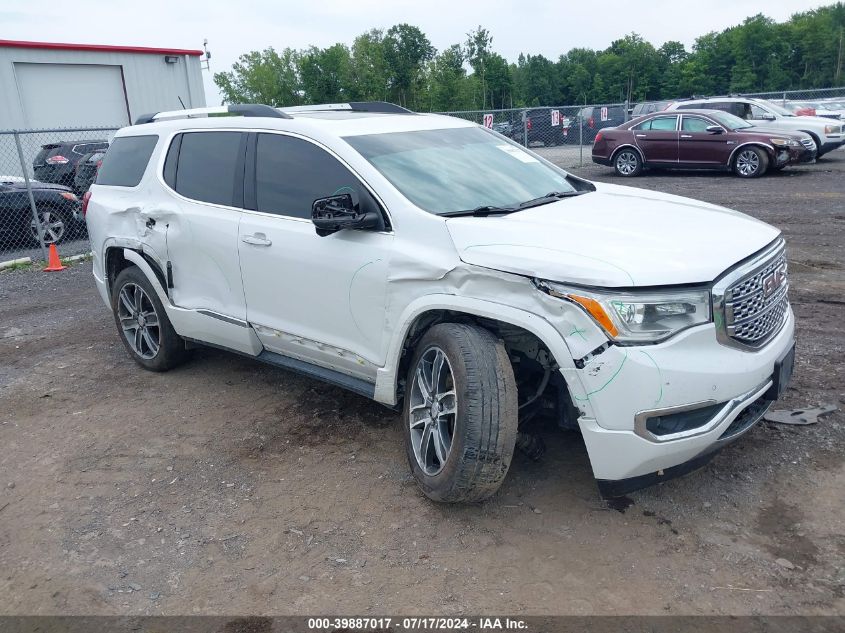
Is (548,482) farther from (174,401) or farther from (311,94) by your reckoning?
(311,94)

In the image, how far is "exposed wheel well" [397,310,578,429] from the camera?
Result: 357cm

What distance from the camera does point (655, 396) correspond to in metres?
3.08

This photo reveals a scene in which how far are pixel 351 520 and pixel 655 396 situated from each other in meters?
1.62

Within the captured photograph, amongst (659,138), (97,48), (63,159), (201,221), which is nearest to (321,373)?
(201,221)

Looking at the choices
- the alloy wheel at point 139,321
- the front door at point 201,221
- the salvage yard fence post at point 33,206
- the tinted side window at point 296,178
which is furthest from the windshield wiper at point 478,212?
the salvage yard fence post at point 33,206

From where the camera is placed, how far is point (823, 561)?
124 inches

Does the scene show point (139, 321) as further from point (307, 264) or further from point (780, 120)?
point (780, 120)

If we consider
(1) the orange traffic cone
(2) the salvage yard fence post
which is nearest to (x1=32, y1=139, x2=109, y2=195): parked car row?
(2) the salvage yard fence post

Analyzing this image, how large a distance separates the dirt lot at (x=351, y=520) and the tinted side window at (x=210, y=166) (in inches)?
57.2

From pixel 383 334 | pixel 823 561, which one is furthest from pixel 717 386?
pixel 383 334

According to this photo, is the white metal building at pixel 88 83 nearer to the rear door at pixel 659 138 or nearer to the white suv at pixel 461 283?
the rear door at pixel 659 138

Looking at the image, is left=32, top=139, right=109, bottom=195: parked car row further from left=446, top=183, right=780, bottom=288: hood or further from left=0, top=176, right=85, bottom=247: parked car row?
left=446, top=183, right=780, bottom=288: hood

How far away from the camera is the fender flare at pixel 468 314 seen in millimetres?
3227

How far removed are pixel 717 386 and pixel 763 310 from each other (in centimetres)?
58
